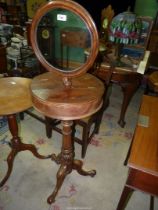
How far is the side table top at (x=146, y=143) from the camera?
2.89 ft

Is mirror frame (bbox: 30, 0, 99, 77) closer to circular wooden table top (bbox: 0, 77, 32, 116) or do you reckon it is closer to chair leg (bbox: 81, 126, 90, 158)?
circular wooden table top (bbox: 0, 77, 32, 116)

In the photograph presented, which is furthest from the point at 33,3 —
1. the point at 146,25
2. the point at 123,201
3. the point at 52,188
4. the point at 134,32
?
the point at 123,201

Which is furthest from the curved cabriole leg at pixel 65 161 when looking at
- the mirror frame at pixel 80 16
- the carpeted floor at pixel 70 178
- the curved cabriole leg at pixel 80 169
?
the mirror frame at pixel 80 16

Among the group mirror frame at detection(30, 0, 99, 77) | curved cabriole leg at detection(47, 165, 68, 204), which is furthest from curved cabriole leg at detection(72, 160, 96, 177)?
mirror frame at detection(30, 0, 99, 77)

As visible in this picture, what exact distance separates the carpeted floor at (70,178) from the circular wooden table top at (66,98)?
86 cm

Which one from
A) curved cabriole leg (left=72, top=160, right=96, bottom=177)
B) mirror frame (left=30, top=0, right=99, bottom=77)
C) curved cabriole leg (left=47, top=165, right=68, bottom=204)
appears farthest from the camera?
curved cabriole leg (left=72, top=160, right=96, bottom=177)

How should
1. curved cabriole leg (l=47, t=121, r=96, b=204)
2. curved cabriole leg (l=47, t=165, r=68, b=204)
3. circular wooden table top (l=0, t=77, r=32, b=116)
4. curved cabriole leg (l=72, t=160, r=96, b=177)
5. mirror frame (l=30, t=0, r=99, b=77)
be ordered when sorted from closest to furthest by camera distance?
mirror frame (l=30, t=0, r=99, b=77) → circular wooden table top (l=0, t=77, r=32, b=116) → curved cabriole leg (l=47, t=121, r=96, b=204) → curved cabriole leg (l=47, t=165, r=68, b=204) → curved cabriole leg (l=72, t=160, r=96, b=177)

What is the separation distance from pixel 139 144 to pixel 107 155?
897mm

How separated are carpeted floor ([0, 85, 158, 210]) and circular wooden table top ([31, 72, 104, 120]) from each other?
865mm

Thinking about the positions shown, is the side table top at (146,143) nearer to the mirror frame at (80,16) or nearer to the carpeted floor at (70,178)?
the mirror frame at (80,16)

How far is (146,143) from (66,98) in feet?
1.68

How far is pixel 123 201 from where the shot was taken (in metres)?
1.11

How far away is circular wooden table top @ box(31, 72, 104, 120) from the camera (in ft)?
2.91

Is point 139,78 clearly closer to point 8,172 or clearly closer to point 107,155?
point 107,155
